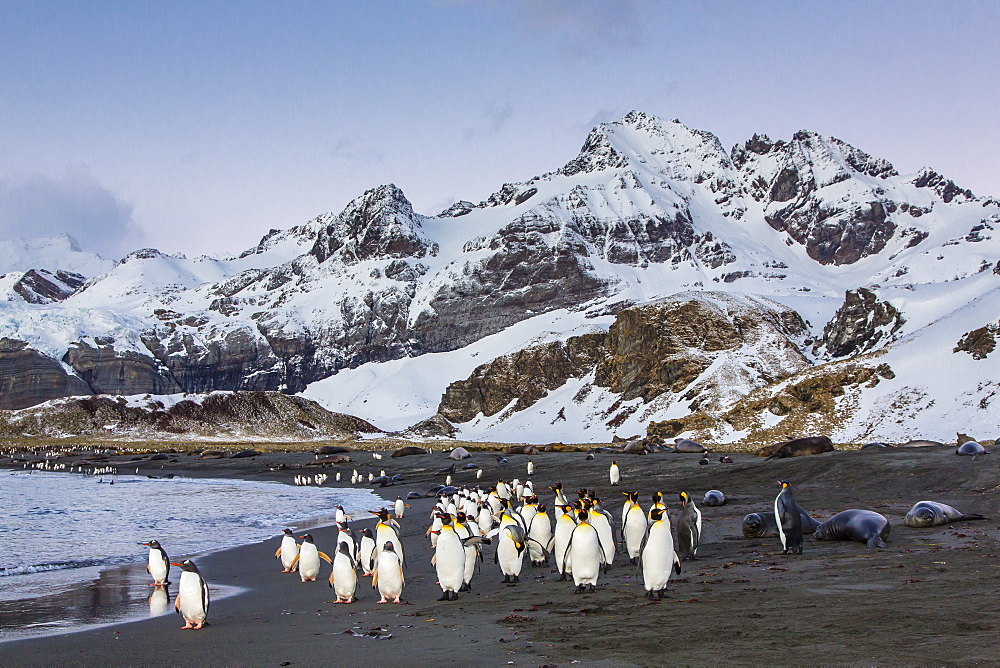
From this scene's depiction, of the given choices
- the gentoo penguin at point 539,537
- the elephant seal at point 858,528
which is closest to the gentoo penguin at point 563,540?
the gentoo penguin at point 539,537

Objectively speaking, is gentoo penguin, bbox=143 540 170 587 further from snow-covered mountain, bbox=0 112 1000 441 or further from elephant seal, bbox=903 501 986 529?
snow-covered mountain, bbox=0 112 1000 441

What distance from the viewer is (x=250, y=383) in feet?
646

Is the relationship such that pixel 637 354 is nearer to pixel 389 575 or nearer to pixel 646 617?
pixel 389 575

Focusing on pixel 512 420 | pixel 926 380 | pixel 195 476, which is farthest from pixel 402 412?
pixel 926 380

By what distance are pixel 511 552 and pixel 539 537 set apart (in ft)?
7.30

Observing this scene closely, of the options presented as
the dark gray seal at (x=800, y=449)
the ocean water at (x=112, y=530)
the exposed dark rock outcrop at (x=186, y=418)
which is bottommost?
the ocean water at (x=112, y=530)

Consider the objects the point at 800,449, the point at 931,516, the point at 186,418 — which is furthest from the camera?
the point at 186,418

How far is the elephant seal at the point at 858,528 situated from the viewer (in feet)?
42.9

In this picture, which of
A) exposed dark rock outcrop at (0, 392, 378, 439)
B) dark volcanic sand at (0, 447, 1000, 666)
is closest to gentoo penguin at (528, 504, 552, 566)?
dark volcanic sand at (0, 447, 1000, 666)

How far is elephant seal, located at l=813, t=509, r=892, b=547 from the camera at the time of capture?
1308cm

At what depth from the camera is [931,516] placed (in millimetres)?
14320

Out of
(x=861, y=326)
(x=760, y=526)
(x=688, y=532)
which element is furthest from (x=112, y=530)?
(x=861, y=326)

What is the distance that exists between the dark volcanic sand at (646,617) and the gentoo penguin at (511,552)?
24 cm

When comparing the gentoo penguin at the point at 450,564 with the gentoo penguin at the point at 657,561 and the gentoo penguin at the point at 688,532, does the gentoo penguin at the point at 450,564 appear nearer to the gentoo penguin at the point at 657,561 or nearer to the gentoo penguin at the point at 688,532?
the gentoo penguin at the point at 657,561
